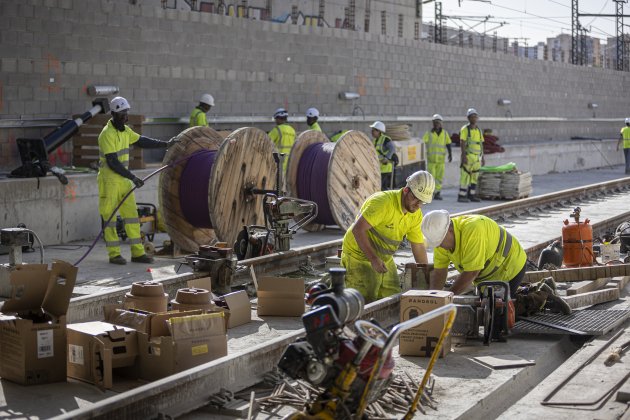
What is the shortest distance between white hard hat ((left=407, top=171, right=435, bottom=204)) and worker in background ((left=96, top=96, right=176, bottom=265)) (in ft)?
15.7

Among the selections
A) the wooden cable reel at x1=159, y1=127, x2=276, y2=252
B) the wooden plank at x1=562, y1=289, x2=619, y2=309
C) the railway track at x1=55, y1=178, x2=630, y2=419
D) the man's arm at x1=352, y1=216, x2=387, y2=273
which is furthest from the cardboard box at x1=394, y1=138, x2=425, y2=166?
the man's arm at x1=352, y1=216, x2=387, y2=273

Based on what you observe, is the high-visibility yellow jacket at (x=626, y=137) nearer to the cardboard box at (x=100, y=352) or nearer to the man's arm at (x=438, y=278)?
the man's arm at (x=438, y=278)

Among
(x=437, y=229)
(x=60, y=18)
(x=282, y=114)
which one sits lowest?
(x=437, y=229)

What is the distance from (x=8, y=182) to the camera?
46.6ft

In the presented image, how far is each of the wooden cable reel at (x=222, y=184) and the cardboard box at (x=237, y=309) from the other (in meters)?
3.52

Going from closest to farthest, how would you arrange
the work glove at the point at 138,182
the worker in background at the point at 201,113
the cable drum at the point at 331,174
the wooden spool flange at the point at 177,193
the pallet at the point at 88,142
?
1. the work glove at the point at 138,182
2. the wooden spool flange at the point at 177,193
3. the cable drum at the point at 331,174
4. the pallet at the point at 88,142
5. the worker in background at the point at 201,113

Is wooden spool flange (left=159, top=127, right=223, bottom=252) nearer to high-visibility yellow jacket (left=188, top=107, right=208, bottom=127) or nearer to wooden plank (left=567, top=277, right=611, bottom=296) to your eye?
high-visibility yellow jacket (left=188, top=107, right=208, bottom=127)

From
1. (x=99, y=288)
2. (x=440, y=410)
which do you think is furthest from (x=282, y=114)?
(x=440, y=410)

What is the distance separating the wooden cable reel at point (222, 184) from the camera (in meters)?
13.2

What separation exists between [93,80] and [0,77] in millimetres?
2187

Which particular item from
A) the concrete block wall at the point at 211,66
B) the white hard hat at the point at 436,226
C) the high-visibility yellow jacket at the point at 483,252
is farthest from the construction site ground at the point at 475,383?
the concrete block wall at the point at 211,66

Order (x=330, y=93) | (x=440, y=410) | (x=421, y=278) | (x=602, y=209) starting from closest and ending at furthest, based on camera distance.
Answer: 1. (x=440, y=410)
2. (x=421, y=278)
3. (x=602, y=209)
4. (x=330, y=93)

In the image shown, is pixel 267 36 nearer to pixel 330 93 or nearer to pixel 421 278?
pixel 330 93

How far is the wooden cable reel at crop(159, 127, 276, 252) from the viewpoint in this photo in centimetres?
1319
